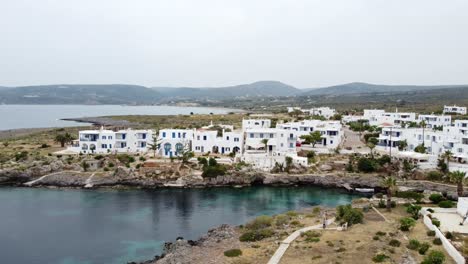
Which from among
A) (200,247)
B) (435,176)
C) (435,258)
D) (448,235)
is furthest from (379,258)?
(435,176)

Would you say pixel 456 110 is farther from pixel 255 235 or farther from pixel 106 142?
pixel 255 235

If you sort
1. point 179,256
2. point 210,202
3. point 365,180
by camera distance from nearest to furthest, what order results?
point 179,256
point 210,202
point 365,180

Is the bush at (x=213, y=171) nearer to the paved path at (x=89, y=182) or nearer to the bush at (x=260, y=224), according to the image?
the paved path at (x=89, y=182)

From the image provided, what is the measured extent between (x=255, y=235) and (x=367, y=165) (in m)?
32.8

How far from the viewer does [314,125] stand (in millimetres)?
87250

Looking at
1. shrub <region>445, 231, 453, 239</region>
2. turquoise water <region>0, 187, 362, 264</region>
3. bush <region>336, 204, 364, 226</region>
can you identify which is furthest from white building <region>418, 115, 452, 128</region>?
shrub <region>445, 231, 453, 239</region>

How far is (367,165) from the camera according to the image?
65500 millimetres

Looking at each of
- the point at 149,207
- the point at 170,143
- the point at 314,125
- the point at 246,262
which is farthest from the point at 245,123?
the point at 246,262

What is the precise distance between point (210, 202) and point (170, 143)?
2219 centimetres

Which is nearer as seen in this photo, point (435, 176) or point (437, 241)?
point (437, 241)

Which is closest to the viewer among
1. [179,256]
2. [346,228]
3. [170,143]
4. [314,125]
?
[179,256]

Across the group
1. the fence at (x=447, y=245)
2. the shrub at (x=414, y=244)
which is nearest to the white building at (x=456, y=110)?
the fence at (x=447, y=245)

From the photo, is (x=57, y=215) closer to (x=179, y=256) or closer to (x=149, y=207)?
(x=149, y=207)

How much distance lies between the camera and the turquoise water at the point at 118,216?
3978 cm
